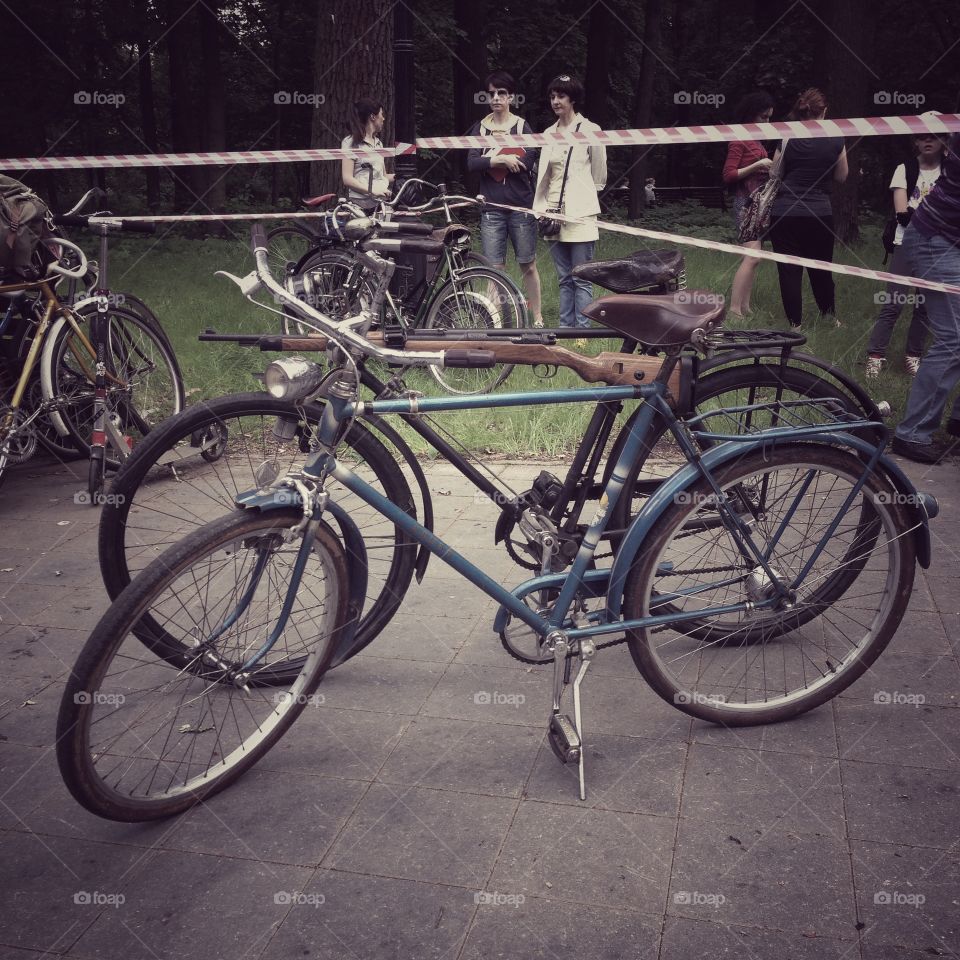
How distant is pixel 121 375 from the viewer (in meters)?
5.46

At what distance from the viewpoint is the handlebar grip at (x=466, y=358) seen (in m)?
2.63


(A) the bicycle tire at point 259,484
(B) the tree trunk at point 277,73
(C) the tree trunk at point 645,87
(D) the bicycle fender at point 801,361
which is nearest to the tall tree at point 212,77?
(B) the tree trunk at point 277,73

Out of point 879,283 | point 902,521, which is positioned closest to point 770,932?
point 902,521

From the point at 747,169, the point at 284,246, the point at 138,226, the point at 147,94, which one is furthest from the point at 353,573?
the point at 147,94

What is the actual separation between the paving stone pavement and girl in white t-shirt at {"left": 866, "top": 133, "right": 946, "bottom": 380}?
4.08 meters

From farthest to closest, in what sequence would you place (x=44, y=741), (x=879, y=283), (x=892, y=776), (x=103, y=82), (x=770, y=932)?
(x=103, y=82)
(x=879, y=283)
(x=44, y=741)
(x=892, y=776)
(x=770, y=932)

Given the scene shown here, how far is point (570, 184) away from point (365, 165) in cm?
186

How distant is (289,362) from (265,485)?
1.04ft

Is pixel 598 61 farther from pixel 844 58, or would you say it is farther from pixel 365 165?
pixel 365 165

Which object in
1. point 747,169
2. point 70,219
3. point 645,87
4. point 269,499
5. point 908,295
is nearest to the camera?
point 269,499

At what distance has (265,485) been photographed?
2.64m

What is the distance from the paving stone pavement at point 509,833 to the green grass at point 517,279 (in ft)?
4.74

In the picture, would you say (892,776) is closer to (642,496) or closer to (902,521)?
(902,521)

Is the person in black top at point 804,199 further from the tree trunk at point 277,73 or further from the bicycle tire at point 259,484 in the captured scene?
the tree trunk at point 277,73
